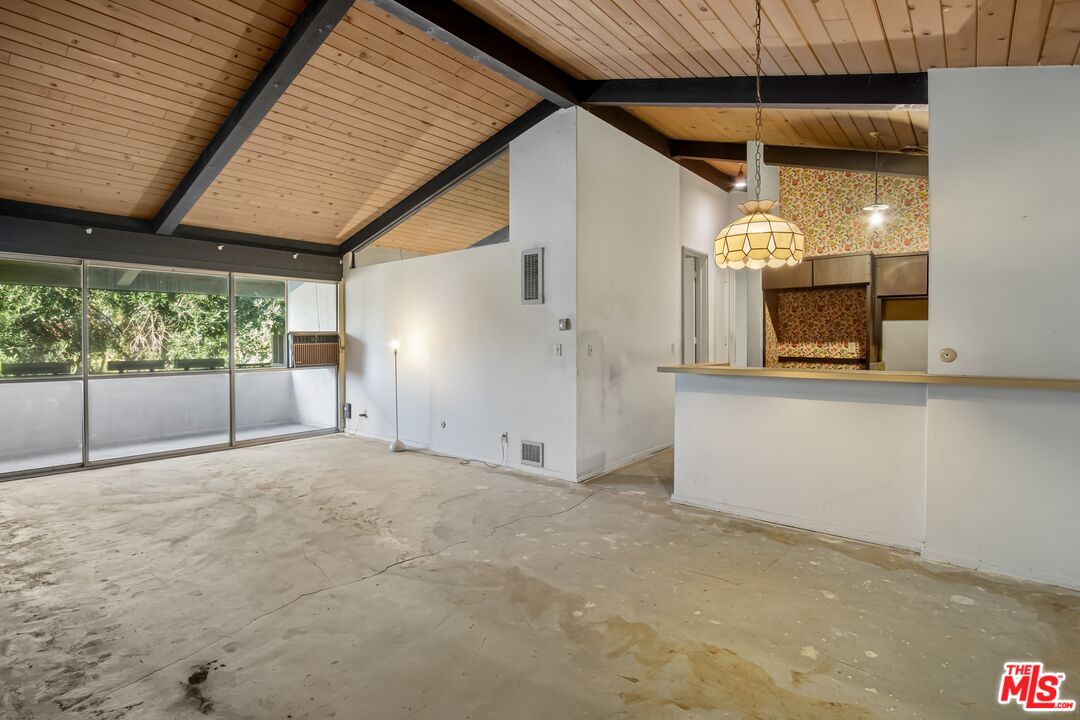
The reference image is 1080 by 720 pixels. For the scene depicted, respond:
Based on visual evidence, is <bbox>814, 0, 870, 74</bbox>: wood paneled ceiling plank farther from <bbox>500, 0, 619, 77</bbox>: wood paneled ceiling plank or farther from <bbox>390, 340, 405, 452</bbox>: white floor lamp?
<bbox>390, 340, 405, 452</bbox>: white floor lamp

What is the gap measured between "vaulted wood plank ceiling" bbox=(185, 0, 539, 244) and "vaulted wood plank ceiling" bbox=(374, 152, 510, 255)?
0.34 metres

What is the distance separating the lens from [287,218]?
6.64 metres

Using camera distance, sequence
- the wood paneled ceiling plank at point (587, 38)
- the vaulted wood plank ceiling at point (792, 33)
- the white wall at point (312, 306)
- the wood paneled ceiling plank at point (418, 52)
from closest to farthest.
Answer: the vaulted wood plank ceiling at point (792, 33) → the wood paneled ceiling plank at point (587, 38) → the wood paneled ceiling plank at point (418, 52) → the white wall at point (312, 306)

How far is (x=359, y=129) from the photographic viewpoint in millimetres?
5266

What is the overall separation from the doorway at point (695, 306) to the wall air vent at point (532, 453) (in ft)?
8.00

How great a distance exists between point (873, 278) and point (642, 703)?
5.58m

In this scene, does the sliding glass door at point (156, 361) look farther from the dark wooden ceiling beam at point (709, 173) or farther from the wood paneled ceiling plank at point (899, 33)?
the wood paneled ceiling plank at point (899, 33)

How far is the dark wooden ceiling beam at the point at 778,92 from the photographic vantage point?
140 inches

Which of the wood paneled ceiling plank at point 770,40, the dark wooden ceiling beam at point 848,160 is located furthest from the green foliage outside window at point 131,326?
the dark wooden ceiling beam at point 848,160

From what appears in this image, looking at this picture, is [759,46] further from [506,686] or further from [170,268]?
[170,268]

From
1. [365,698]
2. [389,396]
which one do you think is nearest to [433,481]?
[389,396]

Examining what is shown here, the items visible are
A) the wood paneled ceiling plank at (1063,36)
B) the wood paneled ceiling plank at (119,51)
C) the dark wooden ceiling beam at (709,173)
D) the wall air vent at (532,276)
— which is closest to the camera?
the wood paneled ceiling plank at (1063,36)

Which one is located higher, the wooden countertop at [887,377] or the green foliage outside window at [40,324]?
the green foliage outside window at [40,324]

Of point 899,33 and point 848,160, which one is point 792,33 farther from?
point 848,160
